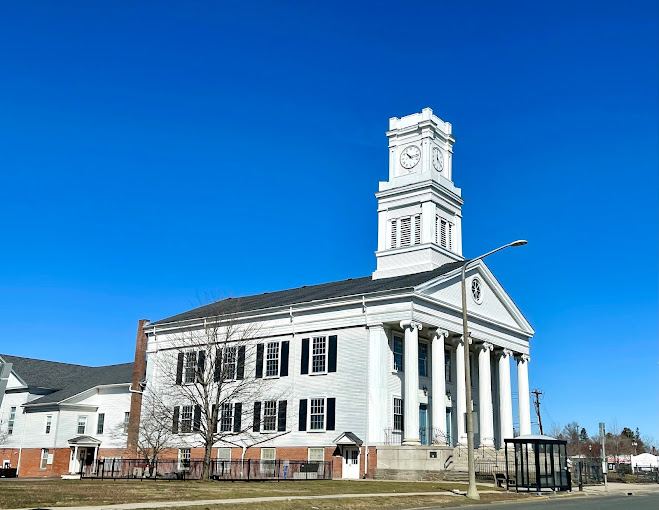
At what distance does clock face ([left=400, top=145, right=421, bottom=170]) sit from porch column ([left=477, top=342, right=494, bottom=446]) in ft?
50.5

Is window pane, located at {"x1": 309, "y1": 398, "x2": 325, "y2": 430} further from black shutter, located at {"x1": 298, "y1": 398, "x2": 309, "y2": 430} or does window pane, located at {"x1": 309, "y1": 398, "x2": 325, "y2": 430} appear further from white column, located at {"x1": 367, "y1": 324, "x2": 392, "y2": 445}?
white column, located at {"x1": 367, "y1": 324, "x2": 392, "y2": 445}

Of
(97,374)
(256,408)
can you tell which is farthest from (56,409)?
(256,408)

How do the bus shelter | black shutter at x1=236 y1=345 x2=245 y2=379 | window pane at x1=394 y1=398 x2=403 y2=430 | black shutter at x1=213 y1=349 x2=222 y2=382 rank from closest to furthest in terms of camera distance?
the bus shelter, black shutter at x1=213 y1=349 x2=222 y2=382, window pane at x1=394 y1=398 x2=403 y2=430, black shutter at x1=236 y1=345 x2=245 y2=379

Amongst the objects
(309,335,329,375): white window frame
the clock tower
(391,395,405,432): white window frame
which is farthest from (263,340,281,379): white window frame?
the clock tower

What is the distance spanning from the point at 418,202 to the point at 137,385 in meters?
29.2

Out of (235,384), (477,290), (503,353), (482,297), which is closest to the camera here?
(477,290)

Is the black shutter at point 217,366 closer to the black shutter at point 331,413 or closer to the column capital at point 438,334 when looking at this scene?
the black shutter at point 331,413

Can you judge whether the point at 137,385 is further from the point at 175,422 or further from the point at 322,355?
the point at 322,355

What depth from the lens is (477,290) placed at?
54.7 meters

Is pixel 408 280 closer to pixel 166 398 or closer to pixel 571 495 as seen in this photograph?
pixel 571 495

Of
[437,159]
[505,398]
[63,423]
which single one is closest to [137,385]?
[63,423]

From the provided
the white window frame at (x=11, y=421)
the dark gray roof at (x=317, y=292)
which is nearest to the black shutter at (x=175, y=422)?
the dark gray roof at (x=317, y=292)

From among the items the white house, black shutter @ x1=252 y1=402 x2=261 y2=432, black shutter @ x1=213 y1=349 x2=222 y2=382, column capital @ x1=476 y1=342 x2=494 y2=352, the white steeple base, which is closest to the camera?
black shutter @ x1=213 y1=349 x2=222 y2=382

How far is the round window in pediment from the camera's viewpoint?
178ft
